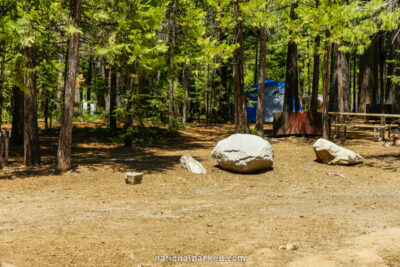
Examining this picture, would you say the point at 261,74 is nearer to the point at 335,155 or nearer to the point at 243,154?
the point at 335,155

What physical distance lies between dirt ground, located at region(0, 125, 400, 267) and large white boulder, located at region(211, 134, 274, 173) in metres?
0.28

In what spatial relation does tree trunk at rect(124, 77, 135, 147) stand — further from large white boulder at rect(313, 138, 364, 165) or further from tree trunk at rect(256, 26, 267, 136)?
large white boulder at rect(313, 138, 364, 165)

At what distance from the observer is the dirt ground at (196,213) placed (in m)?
4.99

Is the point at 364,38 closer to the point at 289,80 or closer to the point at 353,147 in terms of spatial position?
the point at 353,147

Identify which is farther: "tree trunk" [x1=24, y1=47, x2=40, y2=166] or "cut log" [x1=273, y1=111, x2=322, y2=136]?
"cut log" [x1=273, y1=111, x2=322, y2=136]

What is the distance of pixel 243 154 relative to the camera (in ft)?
35.2

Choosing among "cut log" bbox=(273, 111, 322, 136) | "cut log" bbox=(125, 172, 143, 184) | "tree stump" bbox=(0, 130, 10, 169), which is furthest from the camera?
"cut log" bbox=(273, 111, 322, 136)

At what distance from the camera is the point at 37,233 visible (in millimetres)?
5844

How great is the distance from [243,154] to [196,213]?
152 inches

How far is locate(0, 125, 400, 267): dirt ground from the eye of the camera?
4.99 m

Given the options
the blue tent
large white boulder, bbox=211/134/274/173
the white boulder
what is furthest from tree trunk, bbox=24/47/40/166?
the blue tent

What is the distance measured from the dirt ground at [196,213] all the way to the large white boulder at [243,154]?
0.28m

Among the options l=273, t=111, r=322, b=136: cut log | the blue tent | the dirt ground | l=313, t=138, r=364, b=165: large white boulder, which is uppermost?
the blue tent

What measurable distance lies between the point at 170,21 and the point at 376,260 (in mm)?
15191
